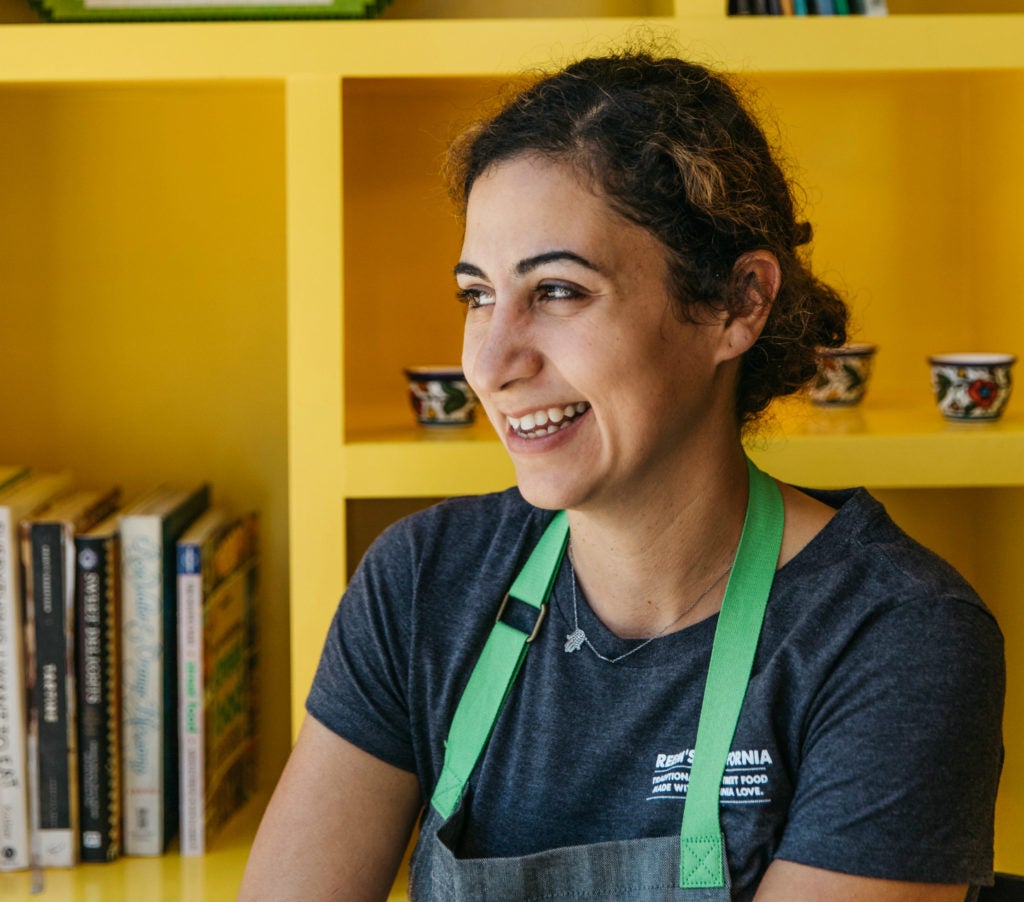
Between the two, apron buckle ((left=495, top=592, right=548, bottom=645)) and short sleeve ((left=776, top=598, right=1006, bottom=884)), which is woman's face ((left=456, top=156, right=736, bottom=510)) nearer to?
apron buckle ((left=495, top=592, right=548, bottom=645))

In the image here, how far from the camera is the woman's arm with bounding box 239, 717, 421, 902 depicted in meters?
1.20

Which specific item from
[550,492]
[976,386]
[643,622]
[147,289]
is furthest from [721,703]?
[147,289]

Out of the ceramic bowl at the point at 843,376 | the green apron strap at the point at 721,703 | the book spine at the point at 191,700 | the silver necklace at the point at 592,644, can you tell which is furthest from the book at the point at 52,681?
the ceramic bowl at the point at 843,376

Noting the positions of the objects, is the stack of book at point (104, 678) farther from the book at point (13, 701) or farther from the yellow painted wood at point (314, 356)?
the yellow painted wood at point (314, 356)

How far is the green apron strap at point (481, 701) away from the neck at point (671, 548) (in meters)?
0.07

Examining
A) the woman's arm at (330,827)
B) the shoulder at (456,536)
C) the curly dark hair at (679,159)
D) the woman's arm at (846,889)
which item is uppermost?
the curly dark hair at (679,159)

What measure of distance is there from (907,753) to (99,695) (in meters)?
0.91

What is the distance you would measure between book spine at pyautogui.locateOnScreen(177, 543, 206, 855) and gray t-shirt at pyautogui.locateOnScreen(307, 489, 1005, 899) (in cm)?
27

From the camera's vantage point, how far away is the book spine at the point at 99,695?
1.46m

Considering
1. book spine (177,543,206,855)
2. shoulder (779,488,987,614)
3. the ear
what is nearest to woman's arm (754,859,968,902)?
shoulder (779,488,987,614)

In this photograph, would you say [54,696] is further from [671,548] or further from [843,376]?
[843,376]

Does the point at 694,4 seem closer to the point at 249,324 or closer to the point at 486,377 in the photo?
the point at 486,377

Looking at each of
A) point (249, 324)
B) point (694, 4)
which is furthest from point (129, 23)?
point (694, 4)

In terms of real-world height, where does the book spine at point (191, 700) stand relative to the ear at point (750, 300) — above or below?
below
